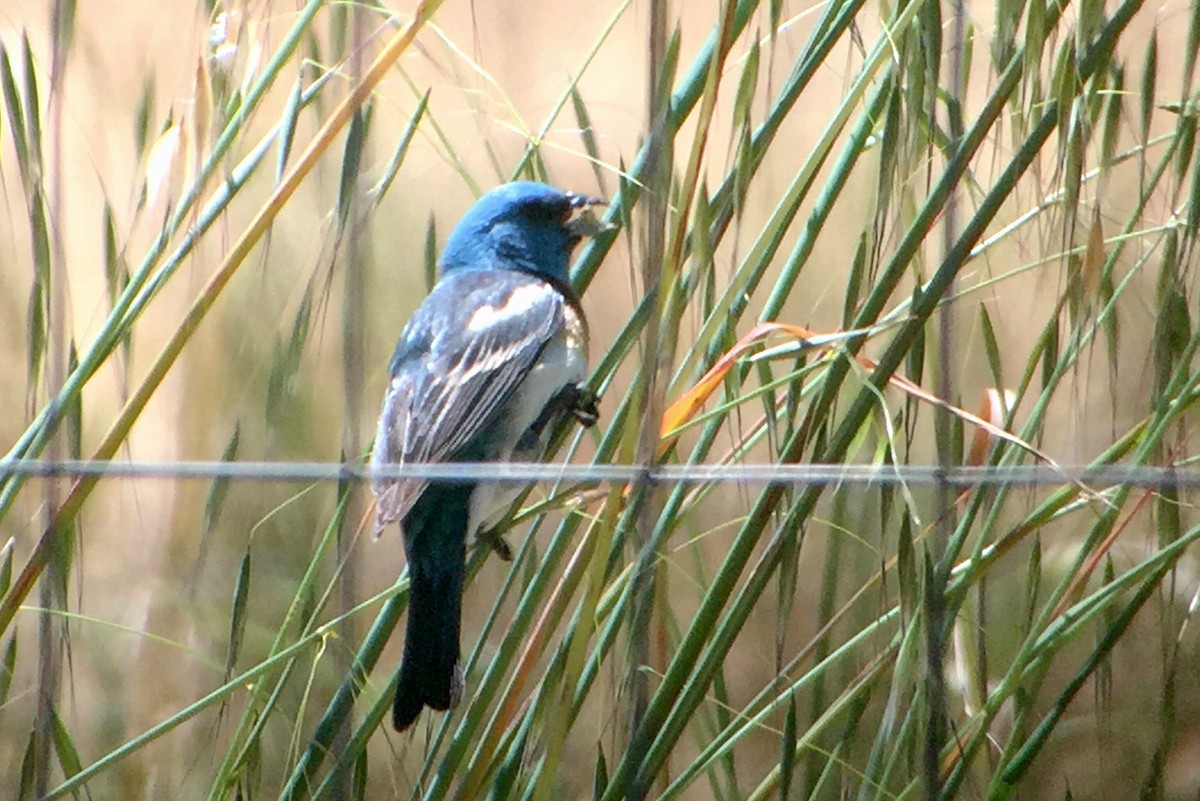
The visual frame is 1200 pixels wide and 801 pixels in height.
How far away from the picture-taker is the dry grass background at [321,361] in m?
1.45

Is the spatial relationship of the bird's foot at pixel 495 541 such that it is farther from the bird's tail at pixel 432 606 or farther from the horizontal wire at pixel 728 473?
the horizontal wire at pixel 728 473

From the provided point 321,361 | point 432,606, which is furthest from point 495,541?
point 321,361

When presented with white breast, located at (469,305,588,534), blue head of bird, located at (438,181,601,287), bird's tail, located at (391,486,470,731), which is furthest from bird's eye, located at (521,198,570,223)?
bird's tail, located at (391,486,470,731)

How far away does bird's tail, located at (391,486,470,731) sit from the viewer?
3.34 feet

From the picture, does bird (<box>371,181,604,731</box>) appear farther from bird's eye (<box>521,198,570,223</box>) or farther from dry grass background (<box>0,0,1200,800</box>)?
dry grass background (<box>0,0,1200,800</box>)

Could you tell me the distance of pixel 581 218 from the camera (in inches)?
50.5

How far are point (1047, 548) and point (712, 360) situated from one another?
69 centimetres

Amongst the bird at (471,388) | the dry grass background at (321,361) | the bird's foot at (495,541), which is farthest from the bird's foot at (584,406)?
the dry grass background at (321,361)

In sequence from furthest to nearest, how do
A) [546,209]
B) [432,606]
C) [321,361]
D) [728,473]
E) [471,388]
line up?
1. [321,361]
2. [546,209]
3. [471,388]
4. [432,606]
5. [728,473]

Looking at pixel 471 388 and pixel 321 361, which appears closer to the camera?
pixel 471 388

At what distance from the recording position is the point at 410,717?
1.01 meters

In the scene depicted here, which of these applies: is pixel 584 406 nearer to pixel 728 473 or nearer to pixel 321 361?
pixel 728 473

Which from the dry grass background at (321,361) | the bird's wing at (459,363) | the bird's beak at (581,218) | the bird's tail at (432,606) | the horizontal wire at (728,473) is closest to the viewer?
the horizontal wire at (728,473)

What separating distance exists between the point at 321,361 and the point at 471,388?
18.2 inches
